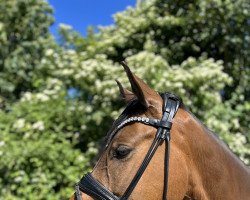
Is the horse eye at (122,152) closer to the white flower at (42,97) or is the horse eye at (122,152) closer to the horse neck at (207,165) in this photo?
the horse neck at (207,165)

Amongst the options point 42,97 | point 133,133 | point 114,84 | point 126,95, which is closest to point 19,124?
point 42,97

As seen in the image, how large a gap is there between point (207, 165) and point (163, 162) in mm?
225

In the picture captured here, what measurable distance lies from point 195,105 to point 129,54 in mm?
1742

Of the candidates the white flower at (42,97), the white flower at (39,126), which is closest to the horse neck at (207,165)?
the white flower at (39,126)

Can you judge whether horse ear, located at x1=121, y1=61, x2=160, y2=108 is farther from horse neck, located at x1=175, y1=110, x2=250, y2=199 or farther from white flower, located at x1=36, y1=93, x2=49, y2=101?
white flower, located at x1=36, y1=93, x2=49, y2=101

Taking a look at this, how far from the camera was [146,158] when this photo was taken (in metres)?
1.74

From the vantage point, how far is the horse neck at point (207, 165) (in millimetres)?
1849

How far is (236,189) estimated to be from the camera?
1922 mm

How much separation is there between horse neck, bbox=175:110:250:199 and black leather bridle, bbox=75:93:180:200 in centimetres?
8

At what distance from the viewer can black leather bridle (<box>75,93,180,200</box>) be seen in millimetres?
1716

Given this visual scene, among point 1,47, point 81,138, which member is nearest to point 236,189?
point 81,138

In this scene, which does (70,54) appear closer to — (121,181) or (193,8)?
(193,8)

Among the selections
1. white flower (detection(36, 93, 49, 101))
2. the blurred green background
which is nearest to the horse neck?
the blurred green background

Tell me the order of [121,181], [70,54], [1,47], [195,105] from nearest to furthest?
[121,181] → [195,105] → [70,54] → [1,47]
